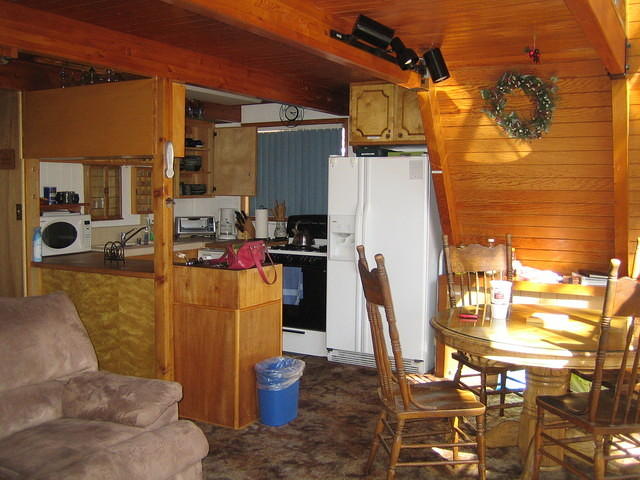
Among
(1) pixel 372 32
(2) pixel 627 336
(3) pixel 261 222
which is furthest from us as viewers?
(3) pixel 261 222

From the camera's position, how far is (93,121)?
4297mm

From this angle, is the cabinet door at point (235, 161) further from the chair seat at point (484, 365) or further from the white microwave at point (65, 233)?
the chair seat at point (484, 365)

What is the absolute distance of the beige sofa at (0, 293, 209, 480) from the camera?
97.1 inches

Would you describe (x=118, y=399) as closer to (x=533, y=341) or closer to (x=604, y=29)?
(x=533, y=341)

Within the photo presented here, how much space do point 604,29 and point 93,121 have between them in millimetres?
3075

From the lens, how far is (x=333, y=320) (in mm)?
5453

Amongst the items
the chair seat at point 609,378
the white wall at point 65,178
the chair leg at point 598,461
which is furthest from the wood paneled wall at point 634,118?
the white wall at point 65,178

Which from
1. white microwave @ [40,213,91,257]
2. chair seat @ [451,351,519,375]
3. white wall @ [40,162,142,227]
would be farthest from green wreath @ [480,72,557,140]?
white wall @ [40,162,142,227]

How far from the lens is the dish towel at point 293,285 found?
5.70 metres

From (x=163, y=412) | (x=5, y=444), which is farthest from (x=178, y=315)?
(x=5, y=444)

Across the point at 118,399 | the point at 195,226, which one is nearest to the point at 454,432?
the point at 118,399

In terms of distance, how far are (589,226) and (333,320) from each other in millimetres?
2112

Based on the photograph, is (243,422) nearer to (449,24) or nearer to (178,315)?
(178,315)

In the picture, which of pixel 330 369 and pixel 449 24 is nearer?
pixel 449 24
